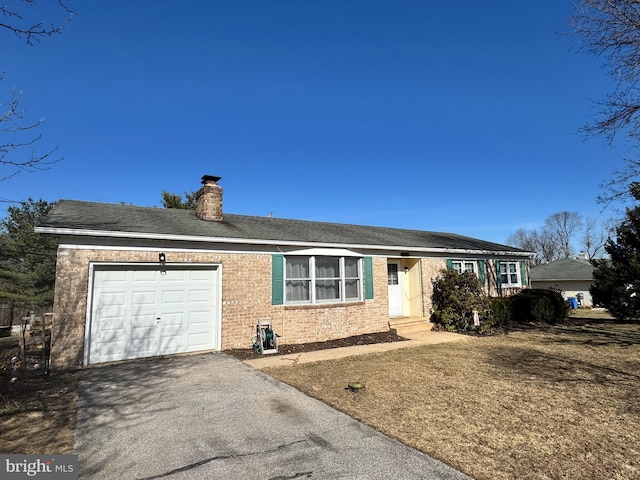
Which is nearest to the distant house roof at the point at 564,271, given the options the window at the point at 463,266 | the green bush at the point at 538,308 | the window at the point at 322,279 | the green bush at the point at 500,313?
the green bush at the point at 538,308

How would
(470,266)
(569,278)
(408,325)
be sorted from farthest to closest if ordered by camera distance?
(569,278), (470,266), (408,325)

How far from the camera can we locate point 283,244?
10.1 meters

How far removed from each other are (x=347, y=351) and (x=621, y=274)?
430 inches

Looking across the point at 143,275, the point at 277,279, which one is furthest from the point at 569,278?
the point at 143,275

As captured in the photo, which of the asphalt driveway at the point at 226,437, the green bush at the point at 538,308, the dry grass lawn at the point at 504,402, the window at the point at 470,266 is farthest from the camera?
the window at the point at 470,266

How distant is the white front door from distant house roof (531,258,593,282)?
66.8ft

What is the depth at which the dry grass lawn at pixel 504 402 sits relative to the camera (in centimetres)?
348

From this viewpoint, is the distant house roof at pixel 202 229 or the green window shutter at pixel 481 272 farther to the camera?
the green window shutter at pixel 481 272

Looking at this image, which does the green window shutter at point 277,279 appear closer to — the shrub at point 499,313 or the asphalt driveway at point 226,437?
the asphalt driveway at point 226,437

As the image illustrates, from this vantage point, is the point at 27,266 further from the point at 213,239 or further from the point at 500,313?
the point at 500,313

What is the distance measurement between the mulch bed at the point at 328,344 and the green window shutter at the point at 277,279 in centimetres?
133

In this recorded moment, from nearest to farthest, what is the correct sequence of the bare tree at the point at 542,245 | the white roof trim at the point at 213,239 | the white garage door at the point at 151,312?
the white roof trim at the point at 213,239
the white garage door at the point at 151,312
the bare tree at the point at 542,245

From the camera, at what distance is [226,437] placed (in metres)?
4.10

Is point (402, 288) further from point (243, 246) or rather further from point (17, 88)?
point (17, 88)
